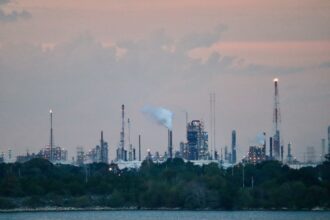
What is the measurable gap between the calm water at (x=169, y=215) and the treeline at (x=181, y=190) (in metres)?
4.68

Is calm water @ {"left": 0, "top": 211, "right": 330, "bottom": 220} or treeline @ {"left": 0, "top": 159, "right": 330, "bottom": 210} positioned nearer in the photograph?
calm water @ {"left": 0, "top": 211, "right": 330, "bottom": 220}

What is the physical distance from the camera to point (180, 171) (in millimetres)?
184125

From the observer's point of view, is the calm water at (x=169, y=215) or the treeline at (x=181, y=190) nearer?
the calm water at (x=169, y=215)

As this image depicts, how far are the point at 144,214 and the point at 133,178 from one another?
28080 mm

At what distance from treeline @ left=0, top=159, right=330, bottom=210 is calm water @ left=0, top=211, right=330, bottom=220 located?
4683 mm

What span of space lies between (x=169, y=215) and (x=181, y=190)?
1398 cm

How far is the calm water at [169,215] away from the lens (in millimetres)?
140750

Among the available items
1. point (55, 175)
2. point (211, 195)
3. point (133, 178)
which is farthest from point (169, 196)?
point (55, 175)

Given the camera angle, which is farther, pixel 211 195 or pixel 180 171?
pixel 180 171

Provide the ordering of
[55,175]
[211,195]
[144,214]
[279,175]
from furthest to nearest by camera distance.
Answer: [55,175]
[279,175]
[211,195]
[144,214]

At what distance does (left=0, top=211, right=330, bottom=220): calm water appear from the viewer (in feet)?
462

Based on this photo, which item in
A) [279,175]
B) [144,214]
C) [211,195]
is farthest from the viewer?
[279,175]

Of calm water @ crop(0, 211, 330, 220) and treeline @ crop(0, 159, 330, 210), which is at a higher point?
treeline @ crop(0, 159, 330, 210)

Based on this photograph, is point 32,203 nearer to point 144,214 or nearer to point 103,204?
point 103,204
